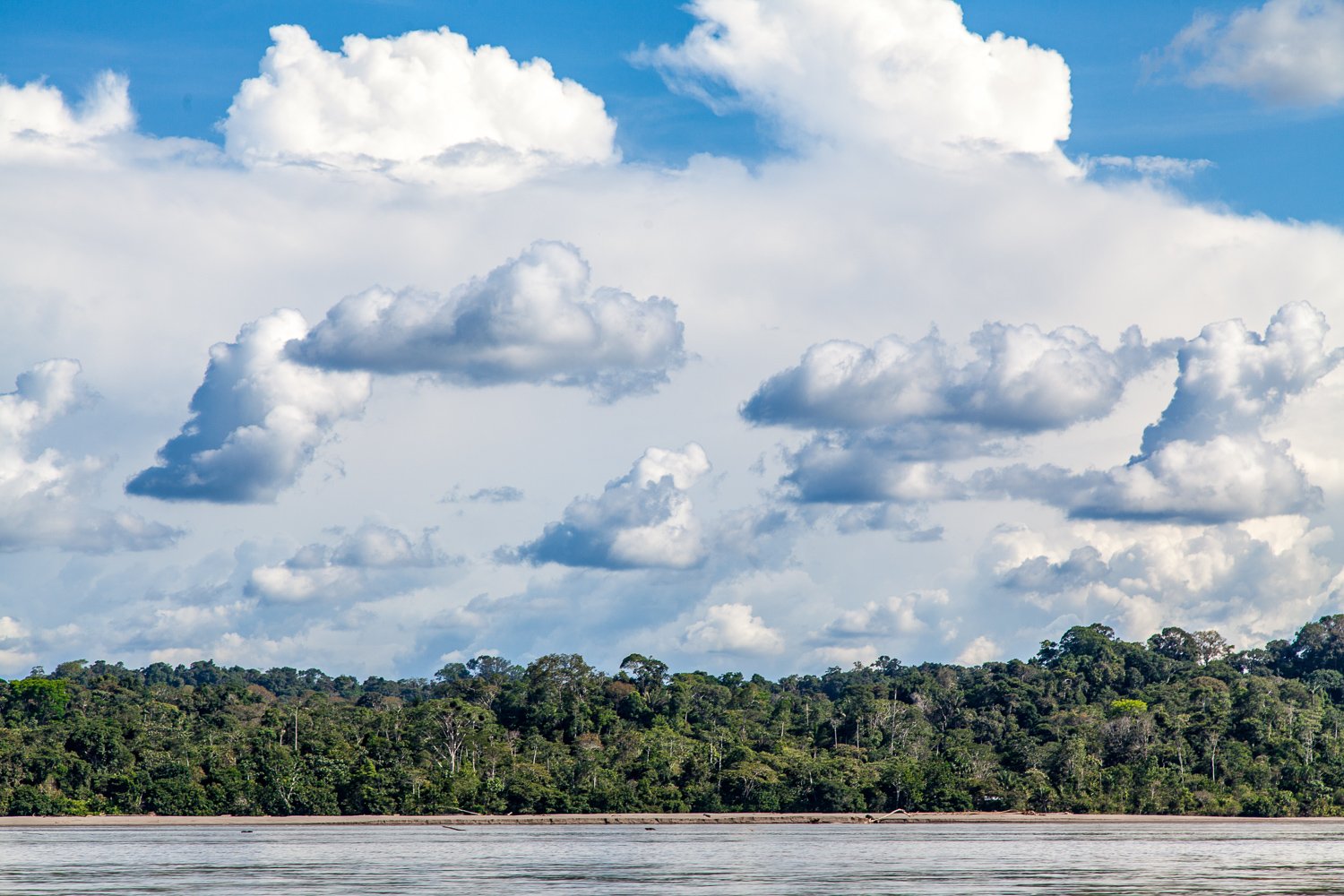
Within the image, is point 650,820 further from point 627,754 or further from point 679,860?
point 679,860

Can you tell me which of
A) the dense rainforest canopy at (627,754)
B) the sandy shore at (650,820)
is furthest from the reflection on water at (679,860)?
the dense rainforest canopy at (627,754)

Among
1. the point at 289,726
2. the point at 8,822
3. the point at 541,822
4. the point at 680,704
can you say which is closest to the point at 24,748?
the point at 8,822

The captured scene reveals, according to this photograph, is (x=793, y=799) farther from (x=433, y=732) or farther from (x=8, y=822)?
(x=8, y=822)

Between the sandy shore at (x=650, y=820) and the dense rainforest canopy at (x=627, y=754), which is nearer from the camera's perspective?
the sandy shore at (x=650, y=820)

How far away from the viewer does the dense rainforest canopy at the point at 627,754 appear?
13750 cm

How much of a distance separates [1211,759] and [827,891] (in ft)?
328

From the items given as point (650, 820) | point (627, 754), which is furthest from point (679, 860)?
point (627, 754)

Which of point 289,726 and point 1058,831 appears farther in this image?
point 289,726

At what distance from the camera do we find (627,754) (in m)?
151

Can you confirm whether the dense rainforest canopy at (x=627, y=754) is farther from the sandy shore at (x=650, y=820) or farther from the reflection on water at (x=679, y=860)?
the reflection on water at (x=679, y=860)

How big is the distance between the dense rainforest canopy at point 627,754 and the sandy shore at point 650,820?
1.79m

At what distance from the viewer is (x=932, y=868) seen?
79875mm

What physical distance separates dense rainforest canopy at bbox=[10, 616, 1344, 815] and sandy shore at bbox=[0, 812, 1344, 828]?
5.89ft

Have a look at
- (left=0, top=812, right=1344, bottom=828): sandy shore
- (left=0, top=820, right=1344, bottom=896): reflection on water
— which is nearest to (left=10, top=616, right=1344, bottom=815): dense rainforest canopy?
(left=0, top=812, right=1344, bottom=828): sandy shore
